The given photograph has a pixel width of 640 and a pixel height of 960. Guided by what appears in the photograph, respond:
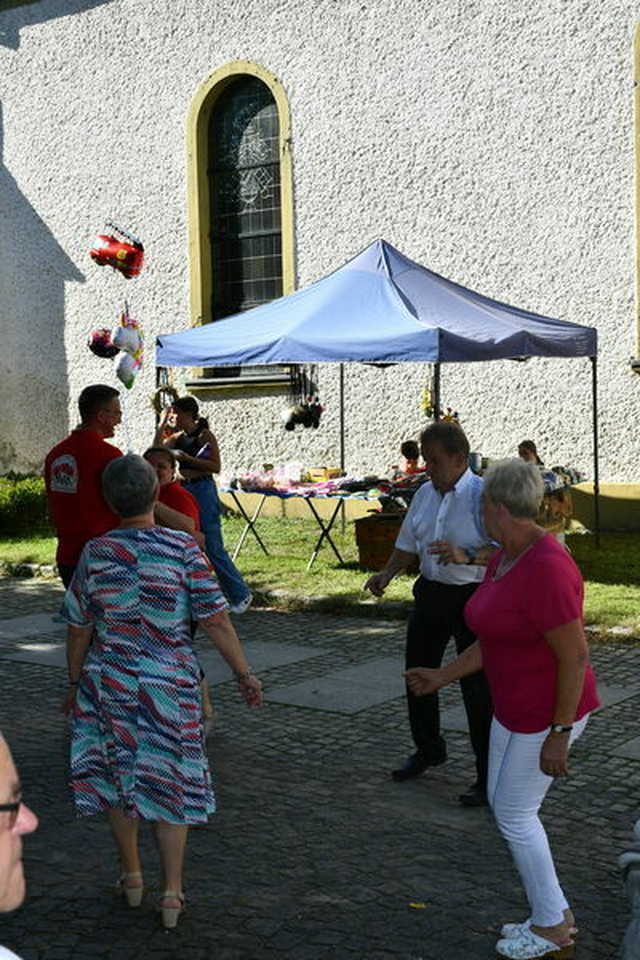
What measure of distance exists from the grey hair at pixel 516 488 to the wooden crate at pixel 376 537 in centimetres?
761

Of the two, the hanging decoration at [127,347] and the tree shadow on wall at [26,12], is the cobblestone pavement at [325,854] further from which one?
the tree shadow on wall at [26,12]

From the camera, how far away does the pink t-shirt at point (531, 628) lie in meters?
3.86

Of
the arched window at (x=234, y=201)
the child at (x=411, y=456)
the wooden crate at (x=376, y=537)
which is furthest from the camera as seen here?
the arched window at (x=234, y=201)

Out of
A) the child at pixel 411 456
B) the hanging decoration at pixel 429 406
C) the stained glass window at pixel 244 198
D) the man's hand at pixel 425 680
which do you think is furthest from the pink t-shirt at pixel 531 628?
the stained glass window at pixel 244 198

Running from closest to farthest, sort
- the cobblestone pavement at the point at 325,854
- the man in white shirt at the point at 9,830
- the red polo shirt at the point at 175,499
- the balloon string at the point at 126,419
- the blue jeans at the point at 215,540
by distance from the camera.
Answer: the man in white shirt at the point at 9,830
the cobblestone pavement at the point at 325,854
the red polo shirt at the point at 175,499
the blue jeans at the point at 215,540
the balloon string at the point at 126,419

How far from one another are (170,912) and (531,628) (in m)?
1.59

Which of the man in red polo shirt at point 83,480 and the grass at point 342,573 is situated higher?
the man in red polo shirt at point 83,480

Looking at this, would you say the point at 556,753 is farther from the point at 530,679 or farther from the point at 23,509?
the point at 23,509

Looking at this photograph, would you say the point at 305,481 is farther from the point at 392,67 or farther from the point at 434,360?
the point at 392,67

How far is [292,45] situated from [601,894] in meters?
13.7

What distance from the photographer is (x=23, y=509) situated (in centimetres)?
→ 1631

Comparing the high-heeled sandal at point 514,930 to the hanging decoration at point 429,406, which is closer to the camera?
the high-heeled sandal at point 514,930

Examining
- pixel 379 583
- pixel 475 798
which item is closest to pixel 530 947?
pixel 475 798

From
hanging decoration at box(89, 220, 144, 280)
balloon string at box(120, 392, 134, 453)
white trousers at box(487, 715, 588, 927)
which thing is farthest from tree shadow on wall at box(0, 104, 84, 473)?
white trousers at box(487, 715, 588, 927)
